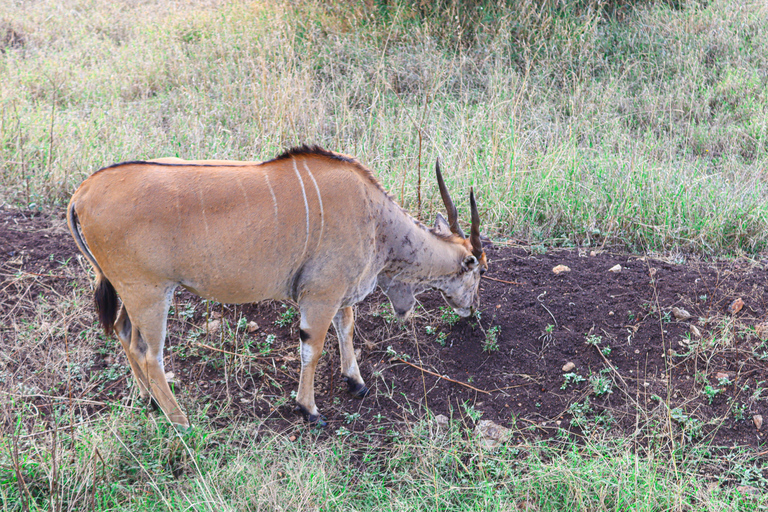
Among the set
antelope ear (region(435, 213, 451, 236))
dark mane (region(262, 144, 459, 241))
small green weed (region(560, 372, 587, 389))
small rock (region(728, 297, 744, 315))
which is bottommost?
small green weed (region(560, 372, 587, 389))

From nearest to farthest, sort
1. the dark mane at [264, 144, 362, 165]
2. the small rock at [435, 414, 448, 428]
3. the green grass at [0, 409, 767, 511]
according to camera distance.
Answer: the green grass at [0, 409, 767, 511] < the dark mane at [264, 144, 362, 165] < the small rock at [435, 414, 448, 428]

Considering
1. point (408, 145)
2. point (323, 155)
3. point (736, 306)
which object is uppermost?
point (323, 155)

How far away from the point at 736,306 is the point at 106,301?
160 inches

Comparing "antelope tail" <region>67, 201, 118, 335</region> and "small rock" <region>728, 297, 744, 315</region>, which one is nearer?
"antelope tail" <region>67, 201, 118, 335</region>

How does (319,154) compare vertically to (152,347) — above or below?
above

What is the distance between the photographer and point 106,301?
11.8 ft

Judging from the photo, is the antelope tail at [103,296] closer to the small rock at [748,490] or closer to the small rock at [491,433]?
the small rock at [491,433]

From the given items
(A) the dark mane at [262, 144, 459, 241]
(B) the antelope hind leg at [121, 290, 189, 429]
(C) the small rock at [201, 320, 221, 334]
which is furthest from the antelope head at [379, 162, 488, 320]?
(B) the antelope hind leg at [121, 290, 189, 429]

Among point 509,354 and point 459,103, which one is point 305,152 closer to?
point 509,354

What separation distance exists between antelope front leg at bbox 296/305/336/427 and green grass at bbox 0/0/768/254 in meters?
2.24

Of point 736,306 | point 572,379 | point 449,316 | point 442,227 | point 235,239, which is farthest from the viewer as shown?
point 449,316

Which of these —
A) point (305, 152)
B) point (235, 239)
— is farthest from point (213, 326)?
point (305, 152)

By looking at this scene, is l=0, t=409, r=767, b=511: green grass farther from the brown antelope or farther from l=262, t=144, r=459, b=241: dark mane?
l=262, t=144, r=459, b=241: dark mane

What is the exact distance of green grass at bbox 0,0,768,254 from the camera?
586cm
